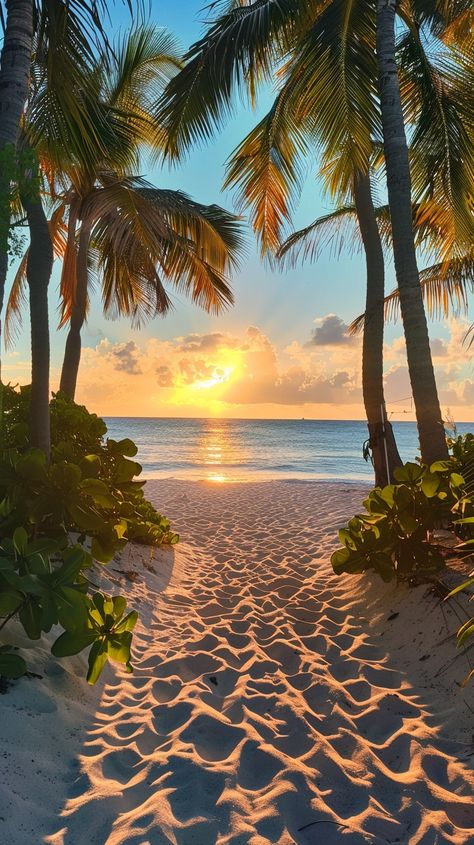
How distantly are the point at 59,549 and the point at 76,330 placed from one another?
533 cm

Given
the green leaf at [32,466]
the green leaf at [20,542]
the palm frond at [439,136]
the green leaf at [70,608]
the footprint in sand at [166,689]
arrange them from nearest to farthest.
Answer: the green leaf at [70,608]
the green leaf at [20,542]
the footprint in sand at [166,689]
the green leaf at [32,466]
the palm frond at [439,136]

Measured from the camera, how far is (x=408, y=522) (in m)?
3.29

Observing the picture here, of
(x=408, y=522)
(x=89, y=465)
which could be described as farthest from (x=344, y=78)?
(x=89, y=465)

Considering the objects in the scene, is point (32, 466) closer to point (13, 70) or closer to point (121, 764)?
point (121, 764)

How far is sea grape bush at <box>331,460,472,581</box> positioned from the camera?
10.9 ft

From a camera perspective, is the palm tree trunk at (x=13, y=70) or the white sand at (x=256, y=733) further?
the palm tree trunk at (x=13, y=70)

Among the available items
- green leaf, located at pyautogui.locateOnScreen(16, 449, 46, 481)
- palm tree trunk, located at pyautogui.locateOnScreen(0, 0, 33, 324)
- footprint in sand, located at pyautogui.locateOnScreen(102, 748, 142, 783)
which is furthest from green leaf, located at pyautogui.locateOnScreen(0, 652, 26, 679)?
palm tree trunk, located at pyautogui.locateOnScreen(0, 0, 33, 324)

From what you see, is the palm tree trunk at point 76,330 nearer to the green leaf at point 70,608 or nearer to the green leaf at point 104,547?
the green leaf at point 104,547

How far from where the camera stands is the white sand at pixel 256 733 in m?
1.64

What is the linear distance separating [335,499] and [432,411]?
20.1 feet

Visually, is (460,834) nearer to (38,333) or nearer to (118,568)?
A: (118,568)

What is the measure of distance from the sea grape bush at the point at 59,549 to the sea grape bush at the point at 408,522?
1944mm

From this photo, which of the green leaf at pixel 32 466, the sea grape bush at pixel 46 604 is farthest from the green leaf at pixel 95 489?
the sea grape bush at pixel 46 604

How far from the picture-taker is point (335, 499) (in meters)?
10.2
